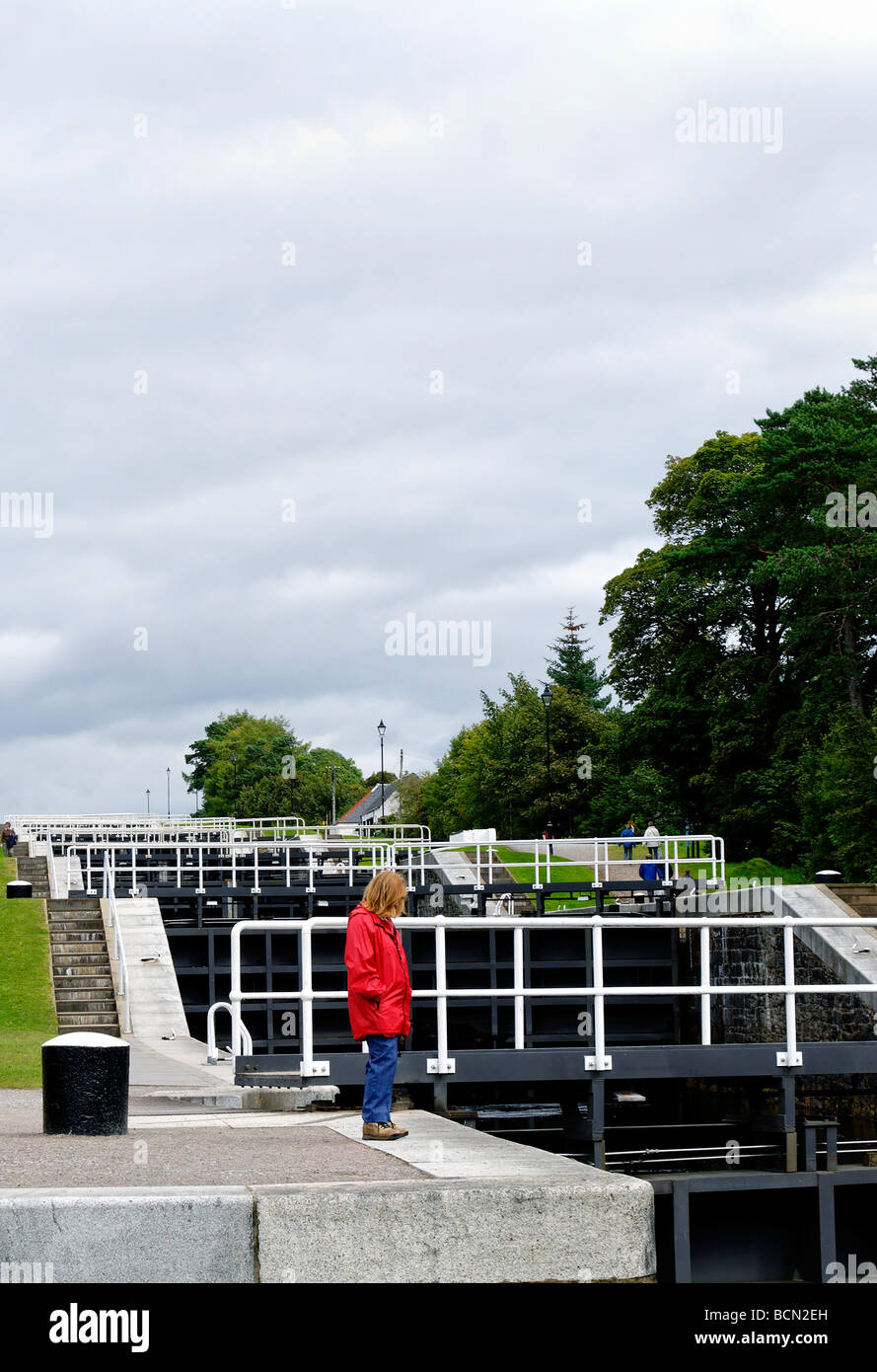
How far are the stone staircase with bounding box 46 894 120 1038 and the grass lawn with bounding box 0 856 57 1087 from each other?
7.3 inches

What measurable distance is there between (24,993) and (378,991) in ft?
43.3

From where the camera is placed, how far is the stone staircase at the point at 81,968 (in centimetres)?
1944

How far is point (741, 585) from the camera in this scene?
4706 centimetres

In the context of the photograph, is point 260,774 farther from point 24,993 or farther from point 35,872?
point 24,993

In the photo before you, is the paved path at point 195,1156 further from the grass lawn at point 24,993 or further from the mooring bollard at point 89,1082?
the grass lawn at point 24,993

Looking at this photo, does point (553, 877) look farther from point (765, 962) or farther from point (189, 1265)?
point (189, 1265)

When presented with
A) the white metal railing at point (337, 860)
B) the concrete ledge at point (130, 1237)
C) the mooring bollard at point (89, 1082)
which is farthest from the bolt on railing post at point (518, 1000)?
the white metal railing at point (337, 860)

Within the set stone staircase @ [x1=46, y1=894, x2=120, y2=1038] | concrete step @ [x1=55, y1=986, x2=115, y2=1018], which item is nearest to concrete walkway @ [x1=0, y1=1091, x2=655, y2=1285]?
stone staircase @ [x1=46, y1=894, x2=120, y2=1038]

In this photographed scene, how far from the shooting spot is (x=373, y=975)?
26.0ft

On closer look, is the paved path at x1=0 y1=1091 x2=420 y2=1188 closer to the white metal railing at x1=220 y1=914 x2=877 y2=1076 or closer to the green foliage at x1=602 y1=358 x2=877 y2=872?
the white metal railing at x1=220 y1=914 x2=877 y2=1076

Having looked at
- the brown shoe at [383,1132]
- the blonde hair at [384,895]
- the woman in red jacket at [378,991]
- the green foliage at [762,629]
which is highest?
the green foliage at [762,629]

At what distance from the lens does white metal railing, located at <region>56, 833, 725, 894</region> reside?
87.0 feet

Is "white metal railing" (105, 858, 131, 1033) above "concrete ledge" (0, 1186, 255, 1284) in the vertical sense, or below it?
below
